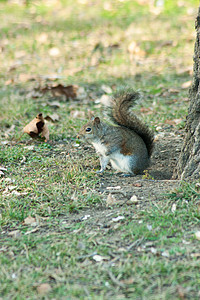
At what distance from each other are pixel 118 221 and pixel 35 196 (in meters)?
0.72

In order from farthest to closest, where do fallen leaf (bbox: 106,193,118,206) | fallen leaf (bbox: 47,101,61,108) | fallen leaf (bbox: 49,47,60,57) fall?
fallen leaf (bbox: 49,47,60,57) < fallen leaf (bbox: 47,101,61,108) < fallen leaf (bbox: 106,193,118,206)

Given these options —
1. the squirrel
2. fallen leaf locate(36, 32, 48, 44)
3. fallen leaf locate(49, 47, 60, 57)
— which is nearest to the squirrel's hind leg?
the squirrel

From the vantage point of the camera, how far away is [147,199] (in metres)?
2.77

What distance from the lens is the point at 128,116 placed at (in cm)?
382

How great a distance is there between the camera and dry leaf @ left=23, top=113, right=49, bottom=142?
4055 mm

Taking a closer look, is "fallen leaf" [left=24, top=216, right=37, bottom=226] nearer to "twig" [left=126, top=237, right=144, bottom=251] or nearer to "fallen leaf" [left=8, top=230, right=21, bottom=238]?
"fallen leaf" [left=8, top=230, right=21, bottom=238]

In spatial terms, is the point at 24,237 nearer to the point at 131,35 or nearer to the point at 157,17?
the point at 131,35

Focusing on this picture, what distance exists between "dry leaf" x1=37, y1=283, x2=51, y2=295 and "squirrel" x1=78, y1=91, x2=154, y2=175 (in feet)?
5.16

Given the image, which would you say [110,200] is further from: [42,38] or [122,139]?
[42,38]

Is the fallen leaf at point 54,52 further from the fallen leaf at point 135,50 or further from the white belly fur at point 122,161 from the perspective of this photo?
the white belly fur at point 122,161

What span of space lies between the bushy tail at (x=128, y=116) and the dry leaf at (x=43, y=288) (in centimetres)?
199

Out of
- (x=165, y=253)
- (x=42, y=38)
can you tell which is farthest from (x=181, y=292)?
(x=42, y=38)

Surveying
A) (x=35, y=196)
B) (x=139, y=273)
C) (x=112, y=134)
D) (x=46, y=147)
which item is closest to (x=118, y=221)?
(x=139, y=273)

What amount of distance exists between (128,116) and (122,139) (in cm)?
26
